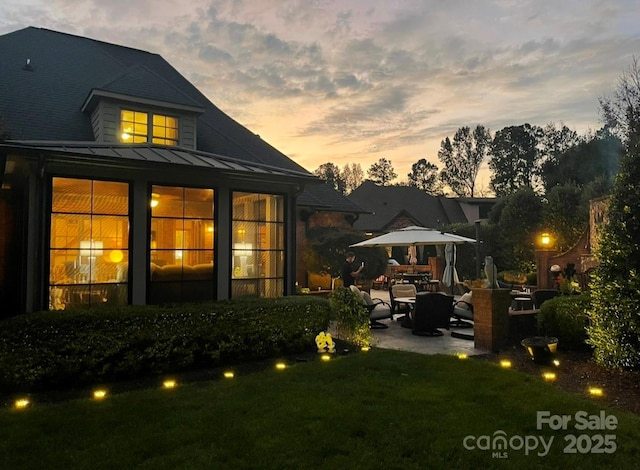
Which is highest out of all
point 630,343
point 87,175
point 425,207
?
point 425,207

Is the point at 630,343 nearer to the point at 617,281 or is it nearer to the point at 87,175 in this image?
the point at 617,281

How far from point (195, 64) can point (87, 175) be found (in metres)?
8.71

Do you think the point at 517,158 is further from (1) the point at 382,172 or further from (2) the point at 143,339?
(2) the point at 143,339

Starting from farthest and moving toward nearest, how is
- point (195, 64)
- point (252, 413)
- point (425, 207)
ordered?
point (425, 207) → point (195, 64) → point (252, 413)

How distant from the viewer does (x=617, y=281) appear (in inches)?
226

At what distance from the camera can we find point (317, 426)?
12.3 feet

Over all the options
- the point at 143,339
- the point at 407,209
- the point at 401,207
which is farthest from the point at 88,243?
the point at 407,209

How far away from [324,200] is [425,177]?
1697 inches

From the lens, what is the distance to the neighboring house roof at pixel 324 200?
14.8 metres

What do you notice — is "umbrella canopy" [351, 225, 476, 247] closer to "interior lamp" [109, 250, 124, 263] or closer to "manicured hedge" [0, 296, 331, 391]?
"manicured hedge" [0, 296, 331, 391]

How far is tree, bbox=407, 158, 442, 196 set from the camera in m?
55.3

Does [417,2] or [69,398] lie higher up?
[417,2]

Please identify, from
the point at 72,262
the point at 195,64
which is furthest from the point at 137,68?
the point at 72,262

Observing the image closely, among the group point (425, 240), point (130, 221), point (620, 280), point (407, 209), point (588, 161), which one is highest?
point (588, 161)
